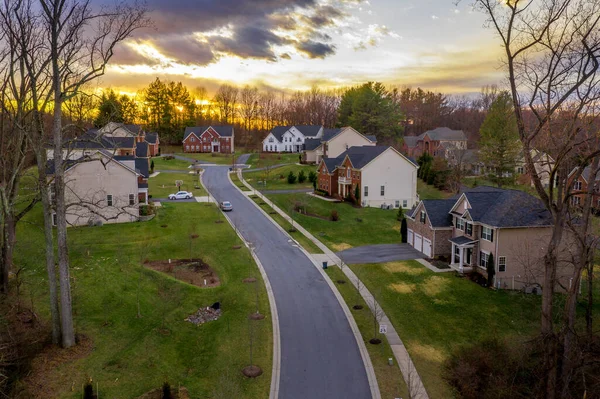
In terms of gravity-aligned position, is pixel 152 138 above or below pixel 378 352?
above

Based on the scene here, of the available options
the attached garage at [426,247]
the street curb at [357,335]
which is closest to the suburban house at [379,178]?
the attached garage at [426,247]

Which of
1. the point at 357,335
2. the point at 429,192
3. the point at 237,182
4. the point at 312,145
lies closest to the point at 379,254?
the point at 357,335

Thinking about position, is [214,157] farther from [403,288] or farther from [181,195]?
[403,288]

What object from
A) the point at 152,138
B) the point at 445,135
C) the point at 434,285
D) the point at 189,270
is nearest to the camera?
the point at 434,285

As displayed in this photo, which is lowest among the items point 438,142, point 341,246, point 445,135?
point 341,246

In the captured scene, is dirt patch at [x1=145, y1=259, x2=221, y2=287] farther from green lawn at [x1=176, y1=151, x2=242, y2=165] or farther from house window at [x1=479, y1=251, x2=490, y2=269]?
green lawn at [x1=176, y1=151, x2=242, y2=165]

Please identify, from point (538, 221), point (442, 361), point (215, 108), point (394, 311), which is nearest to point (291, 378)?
point (442, 361)

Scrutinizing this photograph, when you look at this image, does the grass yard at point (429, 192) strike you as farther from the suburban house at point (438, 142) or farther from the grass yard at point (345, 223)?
the suburban house at point (438, 142)

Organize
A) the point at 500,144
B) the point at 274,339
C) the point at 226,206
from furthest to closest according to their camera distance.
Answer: the point at 500,144
the point at 226,206
the point at 274,339
